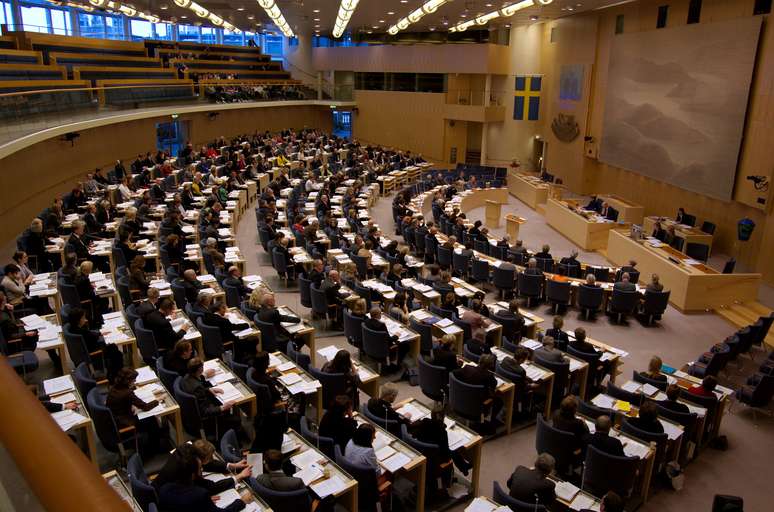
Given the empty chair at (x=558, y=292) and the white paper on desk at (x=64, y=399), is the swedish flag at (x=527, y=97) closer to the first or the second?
the empty chair at (x=558, y=292)

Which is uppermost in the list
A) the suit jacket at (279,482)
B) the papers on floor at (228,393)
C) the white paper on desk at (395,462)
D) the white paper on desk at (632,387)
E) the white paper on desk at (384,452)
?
the suit jacket at (279,482)

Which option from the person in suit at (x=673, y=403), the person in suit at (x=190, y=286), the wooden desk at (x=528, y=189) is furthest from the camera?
the wooden desk at (x=528, y=189)

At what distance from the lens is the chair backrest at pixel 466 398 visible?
7.62 meters

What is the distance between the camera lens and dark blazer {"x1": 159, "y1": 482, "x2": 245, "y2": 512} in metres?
4.90

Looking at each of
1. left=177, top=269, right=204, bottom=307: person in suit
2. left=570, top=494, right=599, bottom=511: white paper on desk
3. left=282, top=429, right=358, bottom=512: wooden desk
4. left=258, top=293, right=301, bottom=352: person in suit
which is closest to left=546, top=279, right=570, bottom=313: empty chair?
left=258, top=293, right=301, bottom=352: person in suit

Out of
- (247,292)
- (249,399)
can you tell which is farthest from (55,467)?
(247,292)

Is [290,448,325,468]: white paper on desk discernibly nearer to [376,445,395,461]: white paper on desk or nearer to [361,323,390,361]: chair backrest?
[376,445,395,461]: white paper on desk

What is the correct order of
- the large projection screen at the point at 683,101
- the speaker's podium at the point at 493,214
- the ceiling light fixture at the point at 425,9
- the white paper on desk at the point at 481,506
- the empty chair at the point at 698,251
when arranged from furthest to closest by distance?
the speaker's podium at the point at 493,214 → the ceiling light fixture at the point at 425,9 → the large projection screen at the point at 683,101 → the empty chair at the point at 698,251 → the white paper on desk at the point at 481,506

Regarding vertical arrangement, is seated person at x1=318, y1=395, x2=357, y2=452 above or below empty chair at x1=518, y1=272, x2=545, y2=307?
above

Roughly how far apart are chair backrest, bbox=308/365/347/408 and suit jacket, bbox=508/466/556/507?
2.57 metres

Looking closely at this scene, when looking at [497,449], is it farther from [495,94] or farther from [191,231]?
[495,94]

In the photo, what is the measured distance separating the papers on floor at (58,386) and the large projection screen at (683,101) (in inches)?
665

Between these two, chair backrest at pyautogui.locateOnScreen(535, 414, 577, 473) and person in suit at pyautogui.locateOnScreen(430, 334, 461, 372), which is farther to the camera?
person in suit at pyautogui.locateOnScreen(430, 334, 461, 372)

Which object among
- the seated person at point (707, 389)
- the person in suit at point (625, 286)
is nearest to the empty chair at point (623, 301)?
the person in suit at point (625, 286)
